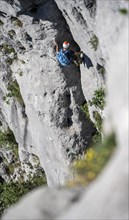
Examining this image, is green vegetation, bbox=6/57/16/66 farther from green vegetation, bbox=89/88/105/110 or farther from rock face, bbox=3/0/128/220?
rock face, bbox=3/0/128/220

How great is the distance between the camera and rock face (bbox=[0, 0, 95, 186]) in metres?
26.7

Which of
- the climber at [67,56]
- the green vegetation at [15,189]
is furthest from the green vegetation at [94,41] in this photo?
the green vegetation at [15,189]

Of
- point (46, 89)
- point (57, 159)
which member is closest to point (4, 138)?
point (57, 159)

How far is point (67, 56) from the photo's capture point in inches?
1036

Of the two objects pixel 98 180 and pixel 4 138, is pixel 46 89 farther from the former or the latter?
pixel 98 180

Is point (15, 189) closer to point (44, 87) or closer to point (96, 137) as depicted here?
point (96, 137)

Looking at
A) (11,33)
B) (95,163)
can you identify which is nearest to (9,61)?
(11,33)

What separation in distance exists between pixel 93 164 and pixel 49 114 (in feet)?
51.0

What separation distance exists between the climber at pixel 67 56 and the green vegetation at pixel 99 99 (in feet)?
7.40

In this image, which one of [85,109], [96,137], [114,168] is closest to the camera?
[114,168]

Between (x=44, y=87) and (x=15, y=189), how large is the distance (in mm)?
13861

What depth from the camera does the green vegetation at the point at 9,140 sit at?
1536 inches

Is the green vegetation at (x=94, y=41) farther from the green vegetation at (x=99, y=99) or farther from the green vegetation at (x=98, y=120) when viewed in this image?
the green vegetation at (x=98, y=120)

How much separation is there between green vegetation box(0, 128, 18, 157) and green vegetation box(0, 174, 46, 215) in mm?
2954
